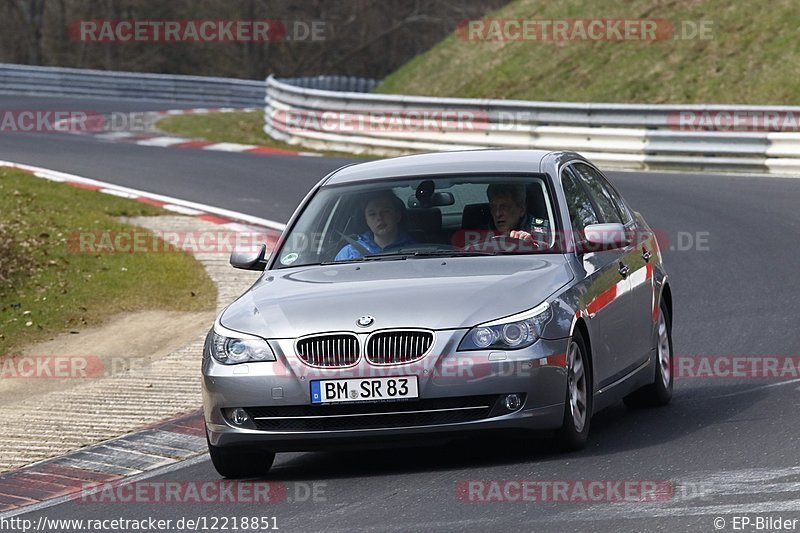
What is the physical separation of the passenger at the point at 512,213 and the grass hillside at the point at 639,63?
66.4 feet

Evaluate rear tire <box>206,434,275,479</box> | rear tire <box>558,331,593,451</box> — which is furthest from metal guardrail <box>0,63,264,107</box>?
rear tire <box>558,331,593,451</box>

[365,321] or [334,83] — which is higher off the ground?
[365,321]

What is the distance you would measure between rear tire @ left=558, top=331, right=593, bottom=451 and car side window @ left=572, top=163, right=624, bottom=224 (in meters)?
1.50

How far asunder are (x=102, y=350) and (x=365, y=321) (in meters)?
5.66

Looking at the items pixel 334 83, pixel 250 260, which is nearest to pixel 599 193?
pixel 250 260

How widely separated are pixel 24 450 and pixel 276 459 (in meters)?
1.64

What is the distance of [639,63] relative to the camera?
31.7 metres

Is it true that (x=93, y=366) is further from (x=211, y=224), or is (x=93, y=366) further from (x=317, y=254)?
(x=211, y=224)

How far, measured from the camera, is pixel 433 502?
6766 millimetres

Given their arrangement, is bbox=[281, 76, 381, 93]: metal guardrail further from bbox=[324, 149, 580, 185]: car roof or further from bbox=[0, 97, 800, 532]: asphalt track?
bbox=[324, 149, 580, 185]: car roof

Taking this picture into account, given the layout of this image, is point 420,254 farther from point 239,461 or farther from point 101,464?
point 101,464

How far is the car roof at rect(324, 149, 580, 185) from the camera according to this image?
872cm

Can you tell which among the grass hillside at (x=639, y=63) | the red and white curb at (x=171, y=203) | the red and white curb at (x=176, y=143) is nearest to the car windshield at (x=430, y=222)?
the red and white curb at (x=171, y=203)

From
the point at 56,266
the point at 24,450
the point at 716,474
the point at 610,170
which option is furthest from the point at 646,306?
the point at 610,170
